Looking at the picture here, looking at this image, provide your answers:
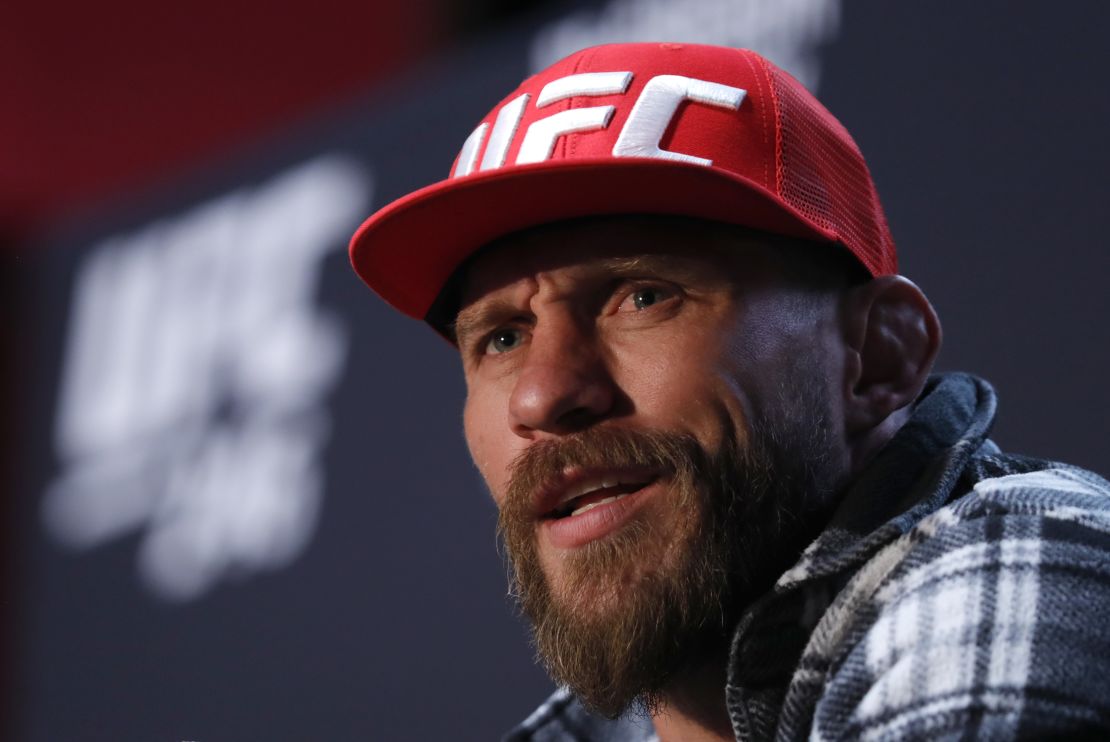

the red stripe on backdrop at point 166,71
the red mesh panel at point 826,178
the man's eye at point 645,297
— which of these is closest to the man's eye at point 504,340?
the man's eye at point 645,297

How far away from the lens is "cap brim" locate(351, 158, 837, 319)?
108cm

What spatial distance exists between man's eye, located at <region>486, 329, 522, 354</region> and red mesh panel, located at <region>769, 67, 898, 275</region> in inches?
10.8

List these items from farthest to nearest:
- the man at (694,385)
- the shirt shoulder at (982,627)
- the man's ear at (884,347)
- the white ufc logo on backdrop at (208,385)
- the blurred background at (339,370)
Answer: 1. the white ufc logo on backdrop at (208,385)
2. the blurred background at (339,370)
3. the man's ear at (884,347)
4. the man at (694,385)
5. the shirt shoulder at (982,627)

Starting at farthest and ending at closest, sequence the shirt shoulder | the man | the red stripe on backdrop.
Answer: the red stripe on backdrop
the man
the shirt shoulder

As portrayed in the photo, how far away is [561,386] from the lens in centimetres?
108

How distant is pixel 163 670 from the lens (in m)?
2.64

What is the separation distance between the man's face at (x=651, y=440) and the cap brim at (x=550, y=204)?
26 mm

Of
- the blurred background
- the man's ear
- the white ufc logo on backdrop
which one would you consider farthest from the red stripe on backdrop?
the man's ear

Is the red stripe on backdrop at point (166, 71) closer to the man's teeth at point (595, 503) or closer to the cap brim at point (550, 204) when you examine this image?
the cap brim at point (550, 204)

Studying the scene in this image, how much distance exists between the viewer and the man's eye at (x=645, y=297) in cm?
113

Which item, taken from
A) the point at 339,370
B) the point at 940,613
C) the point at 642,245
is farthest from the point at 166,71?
the point at 940,613

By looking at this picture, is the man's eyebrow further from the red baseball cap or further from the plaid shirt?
the plaid shirt

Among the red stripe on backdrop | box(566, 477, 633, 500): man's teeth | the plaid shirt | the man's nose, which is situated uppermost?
the red stripe on backdrop

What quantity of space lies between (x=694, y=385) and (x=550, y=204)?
0.20 meters
